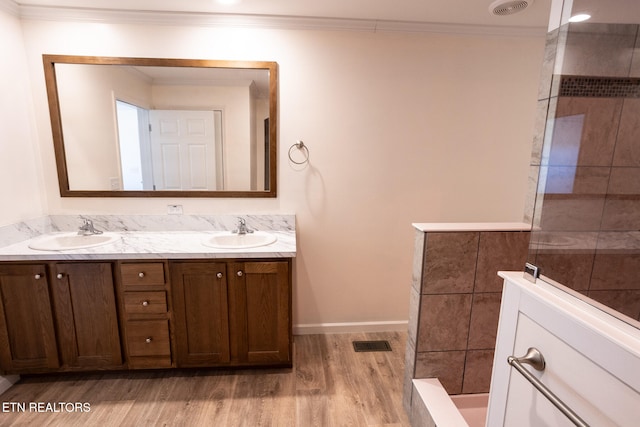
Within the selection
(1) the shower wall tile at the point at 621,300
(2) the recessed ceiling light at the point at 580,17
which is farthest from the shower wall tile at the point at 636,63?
(1) the shower wall tile at the point at 621,300

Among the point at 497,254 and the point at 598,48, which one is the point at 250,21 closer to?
the point at 598,48

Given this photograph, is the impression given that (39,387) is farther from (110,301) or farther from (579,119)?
(579,119)

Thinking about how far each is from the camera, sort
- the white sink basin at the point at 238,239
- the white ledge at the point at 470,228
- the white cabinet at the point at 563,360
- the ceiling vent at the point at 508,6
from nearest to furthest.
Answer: the white cabinet at the point at 563,360, the white ledge at the point at 470,228, the ceiling vent at the point at 508,6, the white sink basin at the point at 238,239

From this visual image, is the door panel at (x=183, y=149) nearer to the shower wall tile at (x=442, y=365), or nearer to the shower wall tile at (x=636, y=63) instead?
the shower wall tile at (x=442, y=365)

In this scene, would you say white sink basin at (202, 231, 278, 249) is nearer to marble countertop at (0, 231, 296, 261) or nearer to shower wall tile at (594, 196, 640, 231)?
marble countertop at (0, 231, 296, 261)

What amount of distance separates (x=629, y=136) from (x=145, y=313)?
7.78ft

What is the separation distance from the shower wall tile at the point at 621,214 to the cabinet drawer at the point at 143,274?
2.05 meters

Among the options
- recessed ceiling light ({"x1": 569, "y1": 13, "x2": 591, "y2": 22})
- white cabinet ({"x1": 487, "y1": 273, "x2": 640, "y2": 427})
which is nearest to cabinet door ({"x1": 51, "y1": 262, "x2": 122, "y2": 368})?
white cabinet ({"x1": 487, "y1": 273, "x2": 640, "y2": 427})

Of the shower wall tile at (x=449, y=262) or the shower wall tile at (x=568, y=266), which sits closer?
the shower wall tile at (x=568, y=266)

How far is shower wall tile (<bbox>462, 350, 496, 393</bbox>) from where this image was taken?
5.62ft

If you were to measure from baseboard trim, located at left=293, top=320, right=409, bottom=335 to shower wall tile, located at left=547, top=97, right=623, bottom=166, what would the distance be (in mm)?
1909

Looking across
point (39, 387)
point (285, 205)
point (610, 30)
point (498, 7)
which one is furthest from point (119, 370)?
point (498, 7)

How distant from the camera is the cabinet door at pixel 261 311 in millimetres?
1908

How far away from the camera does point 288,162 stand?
2285 millimetres
